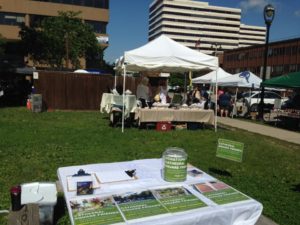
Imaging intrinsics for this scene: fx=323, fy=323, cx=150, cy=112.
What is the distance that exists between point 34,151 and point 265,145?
21.7 ft

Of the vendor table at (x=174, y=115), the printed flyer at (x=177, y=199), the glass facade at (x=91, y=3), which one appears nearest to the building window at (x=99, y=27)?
the glass facade at (x=91, y=3)

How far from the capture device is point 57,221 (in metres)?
3.93

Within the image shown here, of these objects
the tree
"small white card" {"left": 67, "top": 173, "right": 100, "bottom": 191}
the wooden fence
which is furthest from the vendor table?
the tree

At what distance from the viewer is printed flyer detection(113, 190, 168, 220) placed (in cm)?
234

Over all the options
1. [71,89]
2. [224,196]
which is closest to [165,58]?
[224,196]

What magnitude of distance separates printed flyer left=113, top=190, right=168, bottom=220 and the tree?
Result: 3689cm

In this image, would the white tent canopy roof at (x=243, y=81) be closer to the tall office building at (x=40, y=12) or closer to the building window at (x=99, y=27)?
the tall office building at (x=40, y=12)

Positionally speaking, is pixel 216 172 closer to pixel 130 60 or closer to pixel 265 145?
pixel 265 145

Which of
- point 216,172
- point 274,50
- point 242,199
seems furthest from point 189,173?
point 274,50

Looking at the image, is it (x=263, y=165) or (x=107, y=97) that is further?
(x=107, y=97)

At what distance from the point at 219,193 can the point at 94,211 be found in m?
1.08

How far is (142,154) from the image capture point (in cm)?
760

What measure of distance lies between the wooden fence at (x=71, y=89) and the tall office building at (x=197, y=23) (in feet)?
384

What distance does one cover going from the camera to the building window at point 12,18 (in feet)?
175
